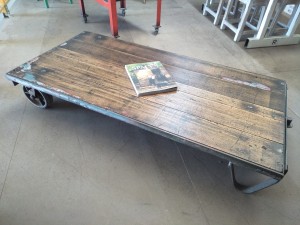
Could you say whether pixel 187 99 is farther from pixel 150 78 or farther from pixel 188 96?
pixel 150 78

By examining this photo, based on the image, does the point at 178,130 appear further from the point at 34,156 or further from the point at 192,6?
the point at 192,6

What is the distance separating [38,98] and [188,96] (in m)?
1.11

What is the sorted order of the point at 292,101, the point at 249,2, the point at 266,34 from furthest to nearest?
the point at 266,34 → the point at 249,2 → the point at 292,101

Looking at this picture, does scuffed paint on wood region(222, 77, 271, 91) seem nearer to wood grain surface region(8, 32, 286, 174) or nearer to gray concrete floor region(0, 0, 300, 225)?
wood grain surface region(8, 32, 286, 174)

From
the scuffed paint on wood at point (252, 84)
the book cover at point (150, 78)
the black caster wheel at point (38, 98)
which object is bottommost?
the black caster wheel at point (38, 98)

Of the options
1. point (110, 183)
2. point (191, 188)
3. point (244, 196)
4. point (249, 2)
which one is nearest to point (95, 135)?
point (110, 183)

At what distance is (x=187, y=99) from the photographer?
117 cm

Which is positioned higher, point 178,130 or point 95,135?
point 178,130

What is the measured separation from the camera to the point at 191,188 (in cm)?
117

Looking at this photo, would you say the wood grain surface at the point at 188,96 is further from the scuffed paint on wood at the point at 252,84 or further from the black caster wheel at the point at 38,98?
the black caster wheel at the point at 38,98

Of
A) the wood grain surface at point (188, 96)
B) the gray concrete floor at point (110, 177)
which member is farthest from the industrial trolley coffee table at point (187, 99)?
the gray concrete floor at point (110, 177)

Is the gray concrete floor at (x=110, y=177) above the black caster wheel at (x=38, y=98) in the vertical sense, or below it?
below

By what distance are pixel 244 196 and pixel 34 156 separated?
4.09 ft

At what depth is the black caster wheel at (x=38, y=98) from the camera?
1.49m
